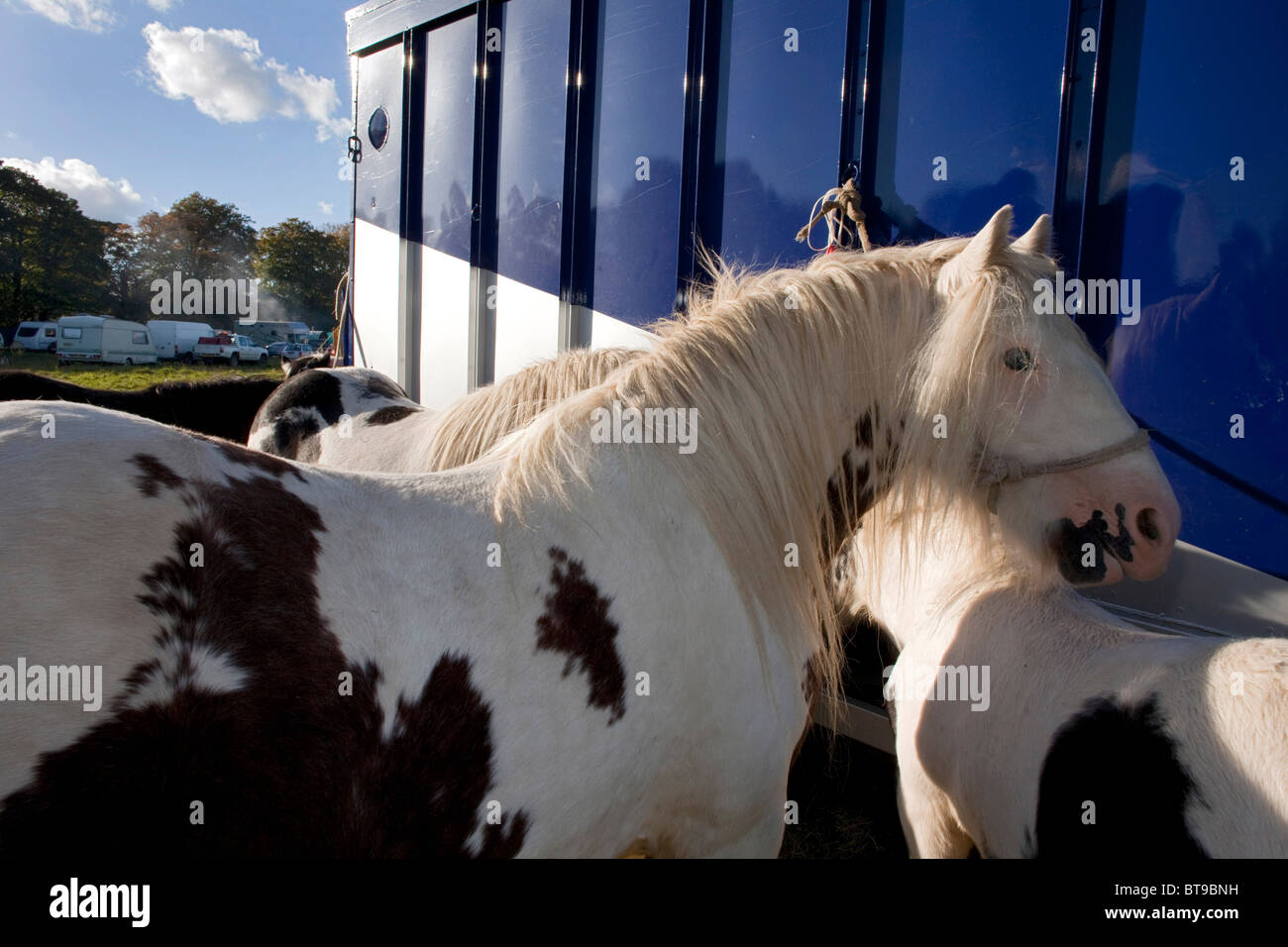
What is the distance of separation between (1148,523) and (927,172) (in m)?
1.48

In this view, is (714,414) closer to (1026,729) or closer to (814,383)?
(814,383)

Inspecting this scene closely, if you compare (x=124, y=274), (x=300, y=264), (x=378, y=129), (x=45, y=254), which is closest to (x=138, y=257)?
(x=124, y=274)

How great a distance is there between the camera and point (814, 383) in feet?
5.76

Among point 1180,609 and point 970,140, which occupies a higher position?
point 970,140

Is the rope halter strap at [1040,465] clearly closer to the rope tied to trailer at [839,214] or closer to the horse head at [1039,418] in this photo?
the horse head at [1039,418]

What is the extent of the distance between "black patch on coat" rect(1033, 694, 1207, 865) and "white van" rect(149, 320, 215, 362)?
135ft

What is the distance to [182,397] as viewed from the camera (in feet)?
Result: 12.6

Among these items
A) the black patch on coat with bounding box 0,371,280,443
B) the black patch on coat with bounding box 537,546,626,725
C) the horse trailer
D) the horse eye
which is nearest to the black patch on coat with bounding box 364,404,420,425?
the black patch on coat with bounding box 0,371,280,443

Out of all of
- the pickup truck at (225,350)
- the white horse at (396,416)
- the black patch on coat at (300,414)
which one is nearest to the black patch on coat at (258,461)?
the white horse at (396,416)

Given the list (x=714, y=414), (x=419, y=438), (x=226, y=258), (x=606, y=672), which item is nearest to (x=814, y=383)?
(x=714, y=414)

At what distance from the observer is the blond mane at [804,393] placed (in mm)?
1621

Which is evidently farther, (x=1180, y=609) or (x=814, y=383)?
(x=1180, y=609)

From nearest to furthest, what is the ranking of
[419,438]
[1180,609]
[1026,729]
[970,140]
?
[1026,729]
[1180,609]
[970,140]
[419,438]

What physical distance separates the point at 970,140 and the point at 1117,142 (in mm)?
437
